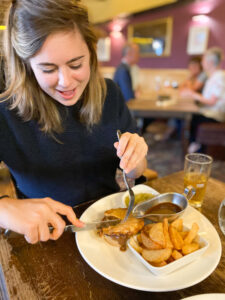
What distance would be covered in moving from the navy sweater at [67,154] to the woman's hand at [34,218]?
1.22 feet

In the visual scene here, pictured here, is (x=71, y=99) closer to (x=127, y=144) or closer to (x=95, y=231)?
(x=127, y=144)

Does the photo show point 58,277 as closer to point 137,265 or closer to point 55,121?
point 137,265

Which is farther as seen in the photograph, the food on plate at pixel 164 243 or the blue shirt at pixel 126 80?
the blue shirt at pixel 126 80

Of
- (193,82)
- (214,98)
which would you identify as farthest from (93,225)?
(193,82)

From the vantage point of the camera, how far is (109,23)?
750 cm

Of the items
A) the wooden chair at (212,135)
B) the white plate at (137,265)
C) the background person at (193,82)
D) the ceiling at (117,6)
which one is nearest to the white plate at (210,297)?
the white plate at (137,265)

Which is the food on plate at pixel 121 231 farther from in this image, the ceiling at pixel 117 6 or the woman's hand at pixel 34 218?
the ceiling at pixel 117 6

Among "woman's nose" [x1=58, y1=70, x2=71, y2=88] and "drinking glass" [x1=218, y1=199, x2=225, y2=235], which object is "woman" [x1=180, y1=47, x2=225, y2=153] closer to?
"drinking glass" [x1=218, y1=199, x2=225, y2=235]

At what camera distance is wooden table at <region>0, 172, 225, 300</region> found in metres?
0.61

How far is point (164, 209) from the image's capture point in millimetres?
879

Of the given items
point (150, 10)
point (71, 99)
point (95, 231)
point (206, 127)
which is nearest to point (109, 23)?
point (150, 10)

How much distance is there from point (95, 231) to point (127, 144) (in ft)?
1.11

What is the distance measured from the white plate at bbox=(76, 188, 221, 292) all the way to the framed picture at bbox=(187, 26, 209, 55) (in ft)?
19.2

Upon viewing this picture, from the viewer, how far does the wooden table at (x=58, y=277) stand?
2.01 ft
